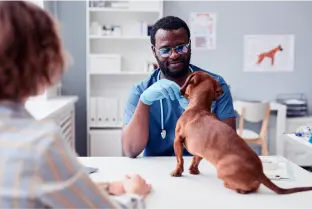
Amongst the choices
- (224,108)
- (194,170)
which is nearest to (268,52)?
(224,108)

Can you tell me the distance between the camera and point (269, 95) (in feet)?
13.8

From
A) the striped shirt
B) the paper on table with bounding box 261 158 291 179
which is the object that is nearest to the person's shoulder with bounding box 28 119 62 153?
the striped shirt

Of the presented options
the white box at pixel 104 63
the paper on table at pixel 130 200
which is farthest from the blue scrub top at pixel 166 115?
the white box at pixel 104 63

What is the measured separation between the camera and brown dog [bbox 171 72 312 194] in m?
1.07

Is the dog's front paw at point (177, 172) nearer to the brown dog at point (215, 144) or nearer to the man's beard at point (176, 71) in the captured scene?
the brown dog at point (215, 144)

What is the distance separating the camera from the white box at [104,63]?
12.2ft

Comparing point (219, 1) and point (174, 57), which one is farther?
point (219, 1)

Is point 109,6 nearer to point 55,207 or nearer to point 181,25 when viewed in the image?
point 181,25

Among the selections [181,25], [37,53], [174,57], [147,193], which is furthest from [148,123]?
[37,53]

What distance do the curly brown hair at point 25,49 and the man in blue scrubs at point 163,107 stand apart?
0.85 metres

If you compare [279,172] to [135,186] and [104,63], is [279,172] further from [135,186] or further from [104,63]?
[104,63]

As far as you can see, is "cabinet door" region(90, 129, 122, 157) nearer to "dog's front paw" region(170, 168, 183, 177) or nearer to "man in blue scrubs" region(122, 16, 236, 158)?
"man in blue scrubs" region(122, 16, 236, 158)

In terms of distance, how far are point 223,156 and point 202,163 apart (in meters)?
0.34

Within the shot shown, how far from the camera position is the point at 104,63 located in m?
3.75
